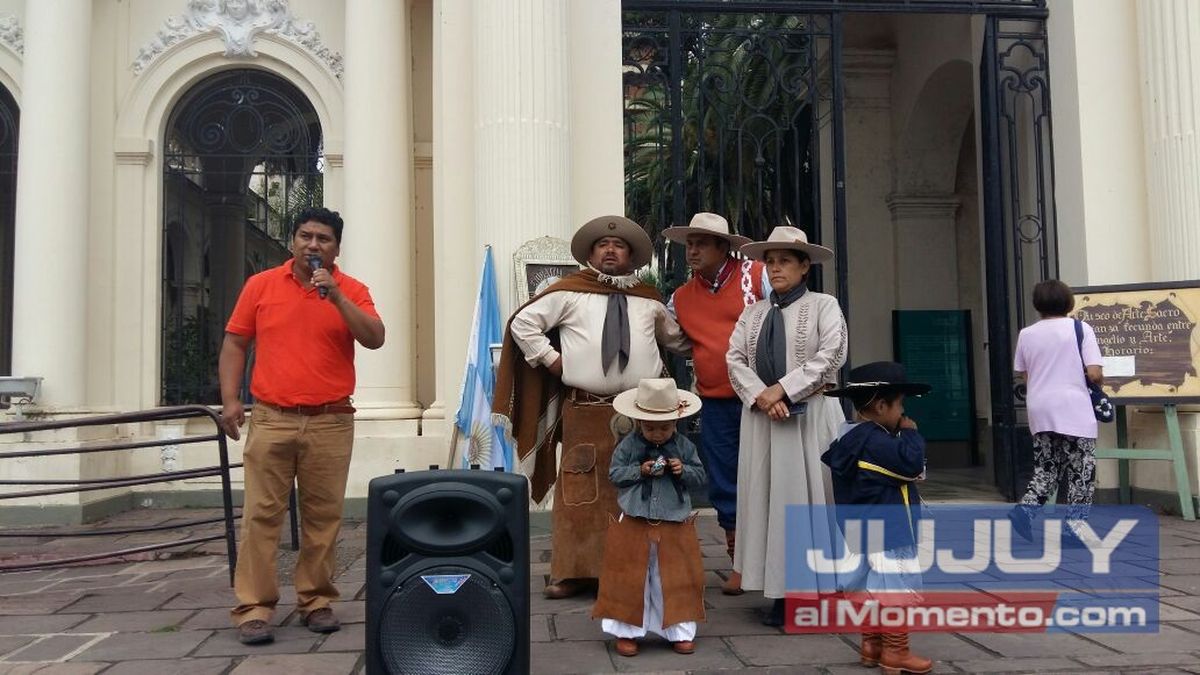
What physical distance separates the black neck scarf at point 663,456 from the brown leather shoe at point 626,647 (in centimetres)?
56

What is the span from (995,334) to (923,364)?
12.1 ft

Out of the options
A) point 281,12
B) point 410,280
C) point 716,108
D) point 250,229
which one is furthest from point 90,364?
point 716,108

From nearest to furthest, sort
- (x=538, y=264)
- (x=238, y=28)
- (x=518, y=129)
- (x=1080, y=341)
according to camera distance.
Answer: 1. (x=1080, y=341)
2. (x=538, y=264)
3. (x=518, y=129)
4. (x=238, y=28)

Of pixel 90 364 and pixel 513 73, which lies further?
pixel 90 364

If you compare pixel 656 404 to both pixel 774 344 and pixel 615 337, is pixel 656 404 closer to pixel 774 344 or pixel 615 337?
pixel 774 344

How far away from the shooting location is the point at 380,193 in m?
8.23

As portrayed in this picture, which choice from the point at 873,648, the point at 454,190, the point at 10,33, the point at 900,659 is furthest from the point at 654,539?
the point at 10,33

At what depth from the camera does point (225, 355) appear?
4344mm

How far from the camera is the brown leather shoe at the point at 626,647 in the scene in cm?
396

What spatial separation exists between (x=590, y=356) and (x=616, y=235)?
24.0 inches

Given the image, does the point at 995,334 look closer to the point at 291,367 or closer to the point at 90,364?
the point at 291,367

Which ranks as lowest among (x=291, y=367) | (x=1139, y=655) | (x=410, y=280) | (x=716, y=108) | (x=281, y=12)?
(x=1139, y=655)

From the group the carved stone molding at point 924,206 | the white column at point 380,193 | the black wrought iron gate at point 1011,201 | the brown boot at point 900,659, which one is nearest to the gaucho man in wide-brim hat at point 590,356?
the brown boot at point 900,659

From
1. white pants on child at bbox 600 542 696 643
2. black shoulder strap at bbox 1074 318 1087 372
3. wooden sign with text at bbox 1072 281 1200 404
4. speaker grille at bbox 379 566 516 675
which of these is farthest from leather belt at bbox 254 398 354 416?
wooden sign with text at bbox 1072 281 1200 404
